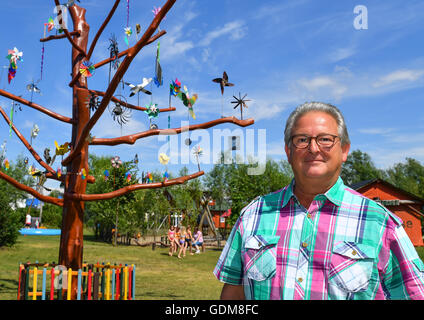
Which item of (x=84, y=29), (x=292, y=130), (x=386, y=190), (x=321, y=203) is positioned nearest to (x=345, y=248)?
(x=321, y=203)

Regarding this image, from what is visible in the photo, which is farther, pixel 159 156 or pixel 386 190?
pixel 386 190

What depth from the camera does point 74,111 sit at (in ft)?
28.6

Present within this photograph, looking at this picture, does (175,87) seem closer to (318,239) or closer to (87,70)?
(87,70)

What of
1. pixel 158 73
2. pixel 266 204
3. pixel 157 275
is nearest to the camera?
pixel 266 204

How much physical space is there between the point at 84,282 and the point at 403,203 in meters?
33.3

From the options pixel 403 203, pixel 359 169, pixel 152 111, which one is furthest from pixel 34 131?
pixel 359 169

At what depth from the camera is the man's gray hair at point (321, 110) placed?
85.7 inches

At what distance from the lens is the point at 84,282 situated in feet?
27.8

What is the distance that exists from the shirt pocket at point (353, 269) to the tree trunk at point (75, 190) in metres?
7.13

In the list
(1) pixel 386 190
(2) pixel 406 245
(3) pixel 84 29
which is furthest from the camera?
(1) pixel 386 190

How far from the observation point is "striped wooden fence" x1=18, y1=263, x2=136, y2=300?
783 centimetres
